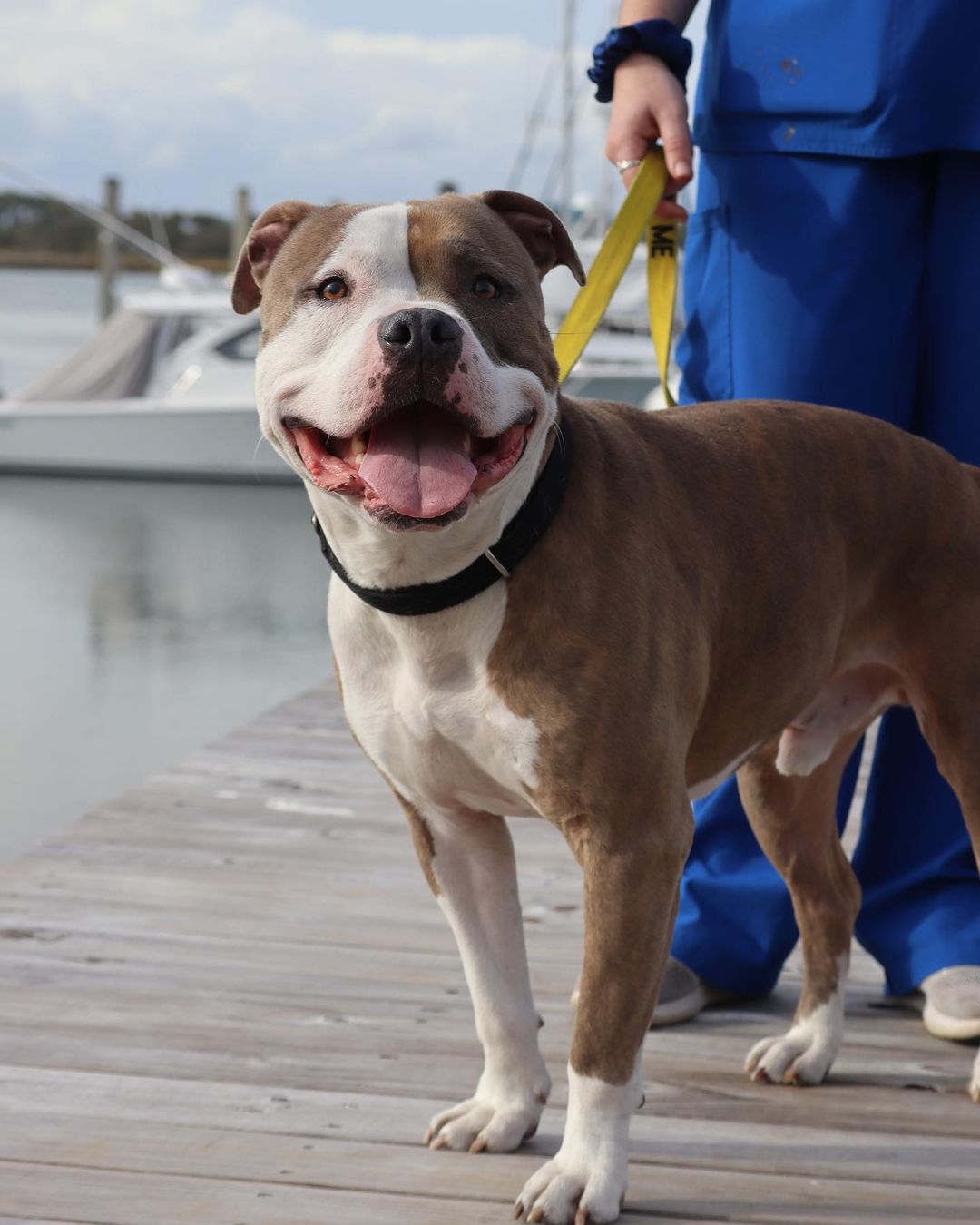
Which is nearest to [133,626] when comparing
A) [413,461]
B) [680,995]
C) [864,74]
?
[680,995]

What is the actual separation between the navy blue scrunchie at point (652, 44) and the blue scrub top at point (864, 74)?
104mm

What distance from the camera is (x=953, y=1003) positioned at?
2791 millimetres

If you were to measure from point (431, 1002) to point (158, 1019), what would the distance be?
469 millimetres

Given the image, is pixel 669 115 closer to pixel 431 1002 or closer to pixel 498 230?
pixel 498 230

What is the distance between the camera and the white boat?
53.5 feet

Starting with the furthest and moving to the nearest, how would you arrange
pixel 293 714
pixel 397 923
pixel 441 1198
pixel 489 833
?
pixel 293 714 < pixel 397 923 < pixel 489 833 < pixel 441 1198

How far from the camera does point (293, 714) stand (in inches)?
206

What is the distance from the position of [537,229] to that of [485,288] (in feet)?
0.83

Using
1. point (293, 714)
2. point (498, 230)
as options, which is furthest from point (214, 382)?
point (498, 230)

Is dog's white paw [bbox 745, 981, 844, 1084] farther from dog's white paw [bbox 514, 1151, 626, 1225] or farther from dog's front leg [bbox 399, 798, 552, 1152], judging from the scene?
dog's white paw [bbox 514, 1151, 626, 1225]

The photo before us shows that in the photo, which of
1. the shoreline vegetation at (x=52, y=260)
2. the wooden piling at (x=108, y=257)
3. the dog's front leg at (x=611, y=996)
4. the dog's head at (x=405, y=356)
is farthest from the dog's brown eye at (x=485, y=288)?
the shoreline vegetation at (x=52, y=260)

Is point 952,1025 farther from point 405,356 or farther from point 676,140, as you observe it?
point 405,356

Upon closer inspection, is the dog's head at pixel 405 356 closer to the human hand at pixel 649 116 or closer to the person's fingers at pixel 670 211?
the human hand at pixel 649 116

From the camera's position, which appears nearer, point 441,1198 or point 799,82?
point 441,1198
